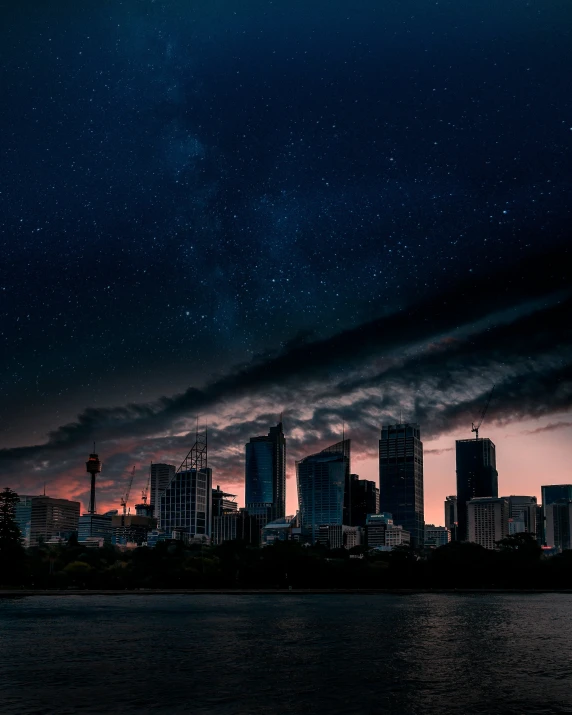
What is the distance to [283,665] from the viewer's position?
69375 millimetres

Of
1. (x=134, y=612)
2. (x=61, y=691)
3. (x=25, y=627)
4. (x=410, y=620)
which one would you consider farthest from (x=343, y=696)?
(x=134, y=612)

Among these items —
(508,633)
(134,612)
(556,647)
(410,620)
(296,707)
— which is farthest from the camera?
(134,612)

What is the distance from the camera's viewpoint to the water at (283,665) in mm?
50125

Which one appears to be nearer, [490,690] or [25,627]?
[490,690]

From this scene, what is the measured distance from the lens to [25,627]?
10806 centimetres

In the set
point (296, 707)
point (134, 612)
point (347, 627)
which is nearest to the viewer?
point (296, 707)

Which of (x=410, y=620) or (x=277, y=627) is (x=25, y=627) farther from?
(x=410, y=620)

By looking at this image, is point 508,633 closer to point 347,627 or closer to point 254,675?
point 347,627

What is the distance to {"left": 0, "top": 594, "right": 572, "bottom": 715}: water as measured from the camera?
50125 millimetres

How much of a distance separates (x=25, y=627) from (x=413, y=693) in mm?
70062

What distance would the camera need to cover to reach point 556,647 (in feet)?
286

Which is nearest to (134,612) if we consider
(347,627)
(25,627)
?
(25,627)

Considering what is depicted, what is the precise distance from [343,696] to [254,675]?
11540 mm

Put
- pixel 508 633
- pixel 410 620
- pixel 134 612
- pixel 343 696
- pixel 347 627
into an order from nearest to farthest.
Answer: pixel 343 696 → pixel 508 633 → pixel 347 627 → pixel 410 620 → pixel 134 612
